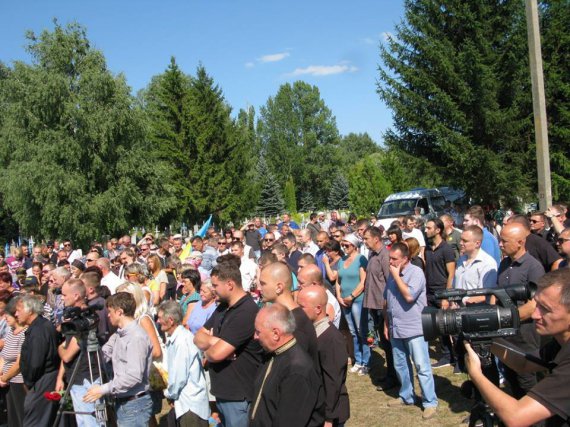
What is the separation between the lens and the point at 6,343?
18.6 ft

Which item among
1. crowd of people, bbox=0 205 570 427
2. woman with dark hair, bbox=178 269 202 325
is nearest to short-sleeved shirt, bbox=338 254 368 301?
crowd of people, bbox=0 205 570 427

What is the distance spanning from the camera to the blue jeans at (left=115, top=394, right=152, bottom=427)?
4785mm

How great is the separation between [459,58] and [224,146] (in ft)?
80.8

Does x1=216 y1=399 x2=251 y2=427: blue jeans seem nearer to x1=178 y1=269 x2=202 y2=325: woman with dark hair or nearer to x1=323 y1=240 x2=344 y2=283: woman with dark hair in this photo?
x1=178 y1=269 x2=202 y2=325: woman with dark hair

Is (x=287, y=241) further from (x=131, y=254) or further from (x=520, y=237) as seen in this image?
(x=520, y=237)

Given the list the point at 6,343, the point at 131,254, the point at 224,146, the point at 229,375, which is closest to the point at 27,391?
the point at 6,343

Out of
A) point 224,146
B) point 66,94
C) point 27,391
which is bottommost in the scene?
point 27,391

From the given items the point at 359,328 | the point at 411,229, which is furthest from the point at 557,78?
the point at 359,328

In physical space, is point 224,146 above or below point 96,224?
above

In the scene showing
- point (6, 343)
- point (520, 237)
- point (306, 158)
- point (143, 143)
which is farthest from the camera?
point (306, 158)

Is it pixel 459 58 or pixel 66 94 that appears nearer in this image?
pixel 459 58

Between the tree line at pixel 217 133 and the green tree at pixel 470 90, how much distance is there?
5 centimetres

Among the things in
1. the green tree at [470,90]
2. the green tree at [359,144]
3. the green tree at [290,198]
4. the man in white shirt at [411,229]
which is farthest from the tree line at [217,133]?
the green tree at [359,144]

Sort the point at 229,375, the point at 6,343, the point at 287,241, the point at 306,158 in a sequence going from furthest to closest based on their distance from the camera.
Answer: the point at 306,158 → the point at 287,241 → the point at 6,343 → the point at 229,375
